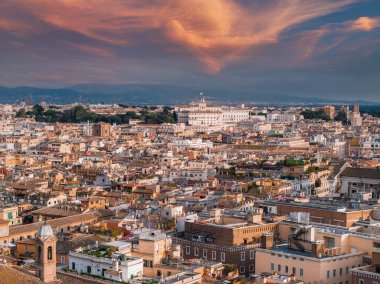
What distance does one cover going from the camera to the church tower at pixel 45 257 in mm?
16938

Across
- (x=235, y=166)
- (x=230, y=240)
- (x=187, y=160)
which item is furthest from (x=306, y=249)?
(x=187, y=160)

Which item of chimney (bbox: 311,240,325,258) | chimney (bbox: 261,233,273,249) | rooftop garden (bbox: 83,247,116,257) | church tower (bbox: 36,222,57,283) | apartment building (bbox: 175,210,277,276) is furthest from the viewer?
apartment building (bbox: 175,210,277,276)

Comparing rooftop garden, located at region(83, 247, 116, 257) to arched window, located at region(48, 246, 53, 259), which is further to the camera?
rooftop garden, located at region(83, 247, 116, 257)

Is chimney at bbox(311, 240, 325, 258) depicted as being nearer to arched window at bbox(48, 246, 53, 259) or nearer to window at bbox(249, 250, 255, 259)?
window at bbox(249, 250, 255, 259)

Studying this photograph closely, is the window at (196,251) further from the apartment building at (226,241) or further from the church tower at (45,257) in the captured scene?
the church tower at (45,257)

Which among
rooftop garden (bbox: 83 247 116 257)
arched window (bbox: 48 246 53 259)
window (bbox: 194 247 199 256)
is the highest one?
arched window (bbox: 48 246 53 259)

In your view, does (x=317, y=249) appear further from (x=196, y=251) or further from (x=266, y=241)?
(x=196, y=251)

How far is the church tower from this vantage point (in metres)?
16.9

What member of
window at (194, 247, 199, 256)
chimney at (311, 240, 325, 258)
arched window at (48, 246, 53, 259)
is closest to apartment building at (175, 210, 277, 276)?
window at (194, 247, 199, 256)

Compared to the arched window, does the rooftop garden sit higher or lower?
lower

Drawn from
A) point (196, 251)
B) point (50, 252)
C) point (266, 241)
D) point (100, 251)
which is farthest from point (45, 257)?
point (266, 241)

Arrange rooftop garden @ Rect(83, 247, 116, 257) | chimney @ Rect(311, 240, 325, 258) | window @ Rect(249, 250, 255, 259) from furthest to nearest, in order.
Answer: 1. window @ Rect(249, 250, 255, 259)
2. chimney @ Rect(311, 240, 325, 258)
3. rooftop garden @ Rect(83, 247, 116, 257)

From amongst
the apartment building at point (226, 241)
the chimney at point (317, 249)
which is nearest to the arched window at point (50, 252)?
the apartment building at point (226, 241)

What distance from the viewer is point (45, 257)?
16984 millimetres
